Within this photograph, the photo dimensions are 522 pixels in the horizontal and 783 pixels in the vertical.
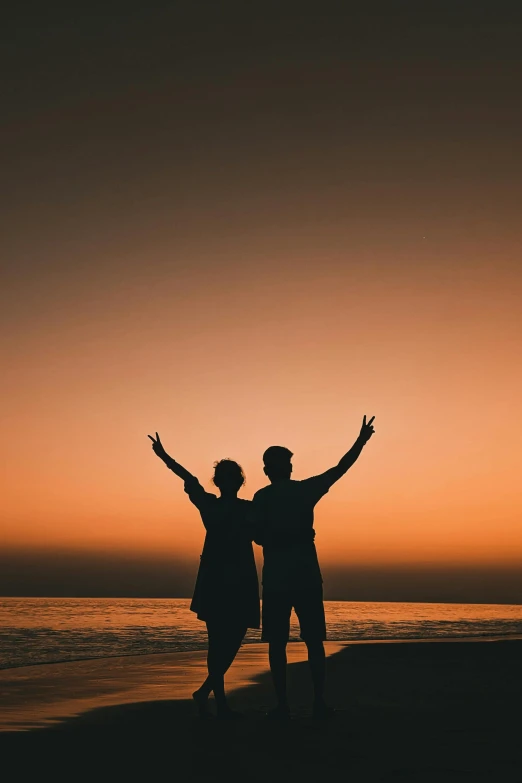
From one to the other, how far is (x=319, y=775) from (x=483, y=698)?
3.81m

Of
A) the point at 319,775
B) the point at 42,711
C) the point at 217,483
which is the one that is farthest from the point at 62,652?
the point at 319,775

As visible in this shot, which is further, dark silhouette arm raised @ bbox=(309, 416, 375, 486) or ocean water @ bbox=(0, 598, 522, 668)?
ocean water @ bbox=(0, 598, 522, 668)

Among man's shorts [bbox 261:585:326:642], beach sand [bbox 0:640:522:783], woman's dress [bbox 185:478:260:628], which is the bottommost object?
beach sand [bbox 0:640:522:783]

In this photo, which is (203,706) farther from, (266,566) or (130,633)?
(130,633)

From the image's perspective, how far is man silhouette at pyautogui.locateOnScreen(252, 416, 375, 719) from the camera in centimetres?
621

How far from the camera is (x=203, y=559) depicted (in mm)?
6773

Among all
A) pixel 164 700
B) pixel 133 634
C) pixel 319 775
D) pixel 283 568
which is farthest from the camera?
pixel 133 634

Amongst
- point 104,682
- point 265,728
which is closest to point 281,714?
point 265,728

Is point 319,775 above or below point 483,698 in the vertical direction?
below

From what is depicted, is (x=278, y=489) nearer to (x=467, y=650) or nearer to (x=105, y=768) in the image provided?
(x=105, y=768)

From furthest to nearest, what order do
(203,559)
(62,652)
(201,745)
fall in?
(62,652) < (203,559) < (201,745)

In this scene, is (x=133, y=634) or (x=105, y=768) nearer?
(x=105, y=768)

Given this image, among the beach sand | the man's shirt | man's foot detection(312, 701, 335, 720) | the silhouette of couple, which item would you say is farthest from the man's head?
the beach sand

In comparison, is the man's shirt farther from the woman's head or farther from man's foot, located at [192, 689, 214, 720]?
man's foot, located at [192, 689, 214, 720]
